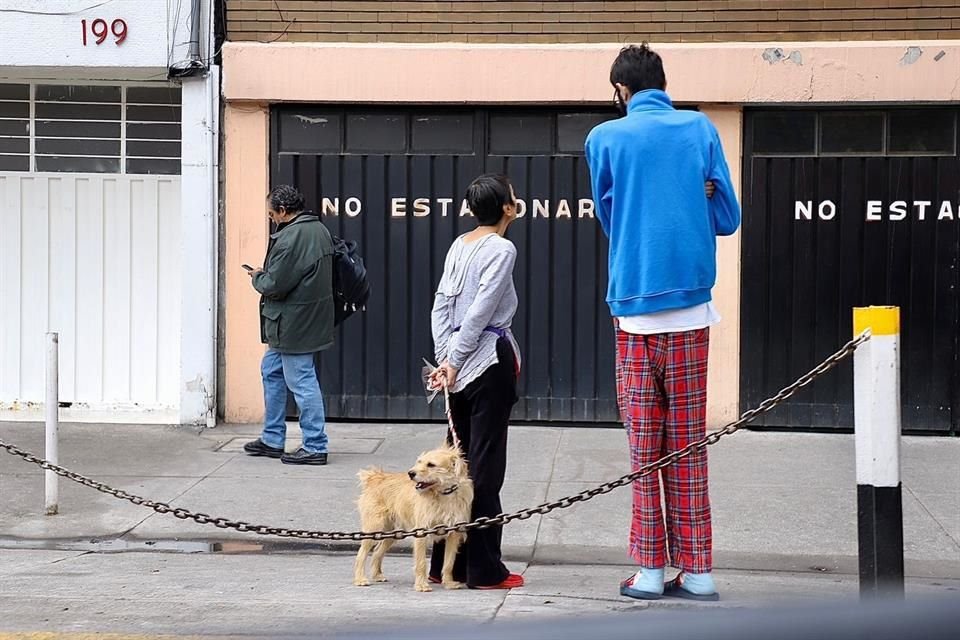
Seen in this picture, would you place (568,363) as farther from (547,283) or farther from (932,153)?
(932,153)

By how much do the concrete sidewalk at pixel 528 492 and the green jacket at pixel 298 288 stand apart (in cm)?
82

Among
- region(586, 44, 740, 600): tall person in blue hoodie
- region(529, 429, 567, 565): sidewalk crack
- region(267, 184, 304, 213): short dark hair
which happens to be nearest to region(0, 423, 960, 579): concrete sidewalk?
region(529, 429, 567, 565): sidewalk crack

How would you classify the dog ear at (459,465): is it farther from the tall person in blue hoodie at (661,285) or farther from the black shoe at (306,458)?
the black shoe at (306,458)

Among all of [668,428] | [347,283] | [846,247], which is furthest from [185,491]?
[846,247]

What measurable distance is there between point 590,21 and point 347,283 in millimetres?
2627

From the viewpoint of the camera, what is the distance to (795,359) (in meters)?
9.53

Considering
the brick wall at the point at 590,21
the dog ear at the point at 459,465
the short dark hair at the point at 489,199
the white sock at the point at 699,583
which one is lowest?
the white sock at the point at 699,583

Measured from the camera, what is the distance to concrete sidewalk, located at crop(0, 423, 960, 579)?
679 centimetres

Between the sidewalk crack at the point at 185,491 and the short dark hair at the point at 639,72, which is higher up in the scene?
the short dark hair at the point at 639,72

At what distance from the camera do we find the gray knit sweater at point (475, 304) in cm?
554

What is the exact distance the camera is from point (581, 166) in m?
9.60

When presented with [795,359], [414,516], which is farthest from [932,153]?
[414,516]

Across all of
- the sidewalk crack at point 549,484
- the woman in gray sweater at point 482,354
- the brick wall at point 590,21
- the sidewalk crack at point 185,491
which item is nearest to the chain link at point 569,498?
the woman in gray sweater at point 482,354

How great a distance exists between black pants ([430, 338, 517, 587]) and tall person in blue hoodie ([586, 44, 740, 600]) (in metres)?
0.57
